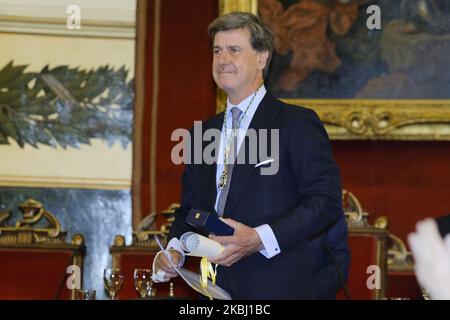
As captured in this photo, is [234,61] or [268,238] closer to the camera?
[268,238]

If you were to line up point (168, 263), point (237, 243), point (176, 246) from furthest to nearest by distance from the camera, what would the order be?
point (176, 246) < point (168, 263) < point (237, 243)

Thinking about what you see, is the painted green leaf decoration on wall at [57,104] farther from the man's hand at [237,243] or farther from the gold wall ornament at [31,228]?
the man's hand at [237,243]

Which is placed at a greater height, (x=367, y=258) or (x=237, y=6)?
(x=237, y=6)

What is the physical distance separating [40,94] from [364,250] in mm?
2361

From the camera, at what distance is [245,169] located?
3301 mm

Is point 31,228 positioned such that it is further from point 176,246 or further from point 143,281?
point 176,246

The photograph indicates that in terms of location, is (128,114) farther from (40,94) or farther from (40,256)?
(40,256)

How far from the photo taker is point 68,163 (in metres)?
6.02

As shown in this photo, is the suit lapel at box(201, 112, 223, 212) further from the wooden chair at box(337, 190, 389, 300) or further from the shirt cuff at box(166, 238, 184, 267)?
the wooden chair at box(337, 190, 389, 300)

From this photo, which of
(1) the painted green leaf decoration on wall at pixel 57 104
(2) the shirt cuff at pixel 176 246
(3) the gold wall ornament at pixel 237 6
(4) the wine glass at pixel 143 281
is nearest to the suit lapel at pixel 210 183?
(2) the shirt cuff at pixel 176 246

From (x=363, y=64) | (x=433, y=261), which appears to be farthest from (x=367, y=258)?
(x=433, y=261)

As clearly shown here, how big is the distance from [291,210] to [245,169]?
0.23 meters

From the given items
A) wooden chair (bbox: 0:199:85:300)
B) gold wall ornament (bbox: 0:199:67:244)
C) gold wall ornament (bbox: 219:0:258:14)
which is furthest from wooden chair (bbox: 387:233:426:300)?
gold wall ornament (bbox: 0:199:67:244)

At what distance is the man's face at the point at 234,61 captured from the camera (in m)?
3.47
